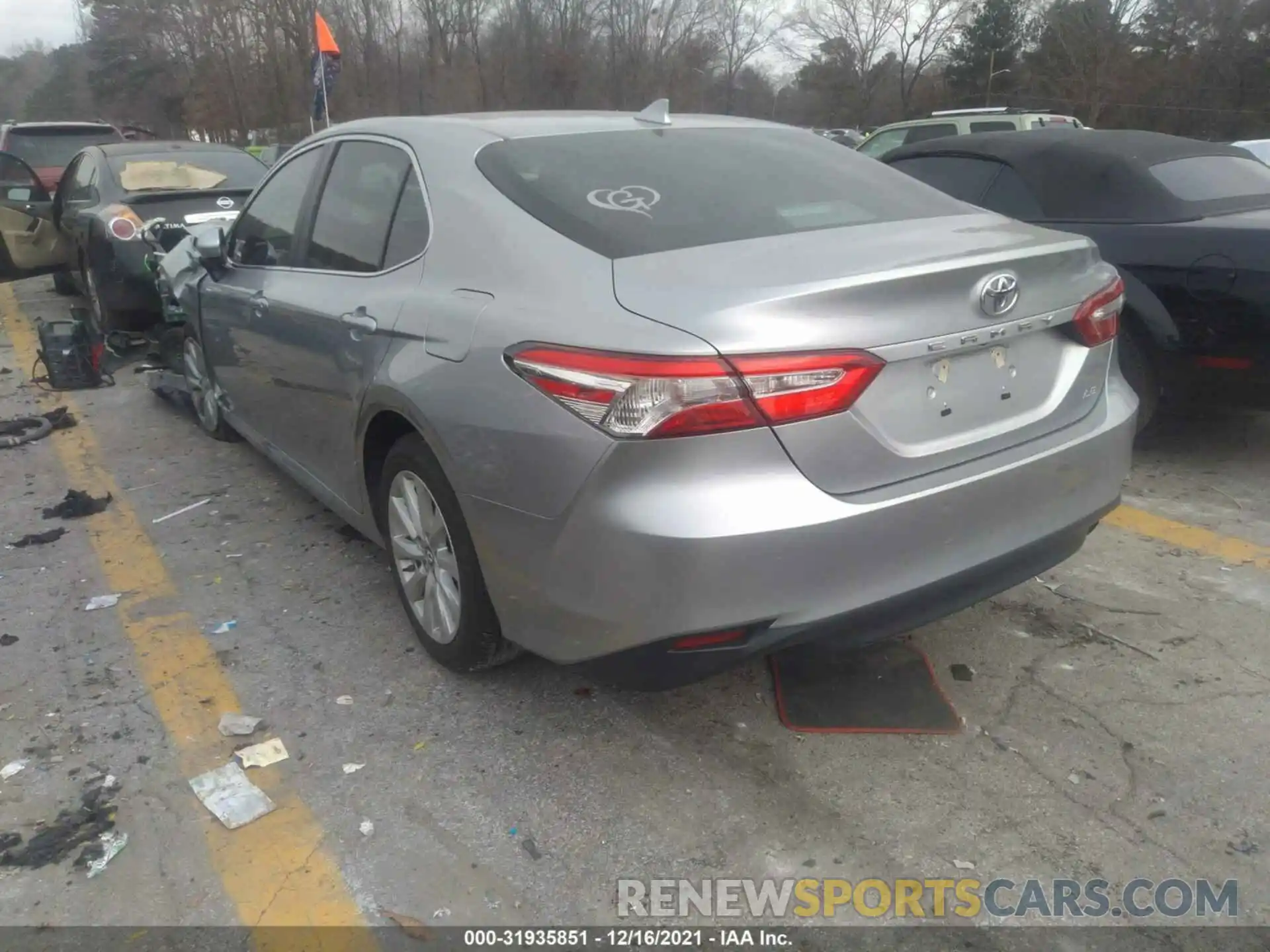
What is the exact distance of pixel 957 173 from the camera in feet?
18.3

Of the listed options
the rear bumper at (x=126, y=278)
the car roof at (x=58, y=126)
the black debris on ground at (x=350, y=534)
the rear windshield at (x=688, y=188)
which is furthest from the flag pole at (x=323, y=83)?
the rear windshield at (x=688, y=188)

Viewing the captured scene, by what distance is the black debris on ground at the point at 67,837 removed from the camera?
241 centimetres

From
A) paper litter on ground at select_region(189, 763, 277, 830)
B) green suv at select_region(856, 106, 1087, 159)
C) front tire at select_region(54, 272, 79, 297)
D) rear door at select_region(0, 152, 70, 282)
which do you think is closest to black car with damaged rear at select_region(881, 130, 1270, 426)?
paper litter on ground at select_region(189, 763, 277, 830)

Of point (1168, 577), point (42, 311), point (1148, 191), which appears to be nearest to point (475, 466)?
point (1168, 577)

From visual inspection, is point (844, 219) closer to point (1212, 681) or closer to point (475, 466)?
point (475, 466)

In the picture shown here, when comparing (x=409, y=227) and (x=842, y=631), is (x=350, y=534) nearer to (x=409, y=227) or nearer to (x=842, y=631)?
(x=409, y=227)

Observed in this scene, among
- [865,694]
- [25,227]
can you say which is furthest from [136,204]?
[865,694]

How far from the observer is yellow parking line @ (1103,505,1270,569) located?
3820 millimetres

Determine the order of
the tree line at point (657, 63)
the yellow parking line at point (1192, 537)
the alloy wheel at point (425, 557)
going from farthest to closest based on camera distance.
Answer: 1. the tree line at point (657, 63)
2. the yellow parking line at point (1192, 537)
3. the alloy wheel at point (425, 557)

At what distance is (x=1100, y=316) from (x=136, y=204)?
6.97m

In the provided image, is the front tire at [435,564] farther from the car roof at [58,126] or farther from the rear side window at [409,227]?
the car roof at [58,126]

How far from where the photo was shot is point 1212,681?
9.82ft

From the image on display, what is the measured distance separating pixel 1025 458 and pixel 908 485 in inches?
16.1

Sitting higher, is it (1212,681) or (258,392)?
(258,392)
